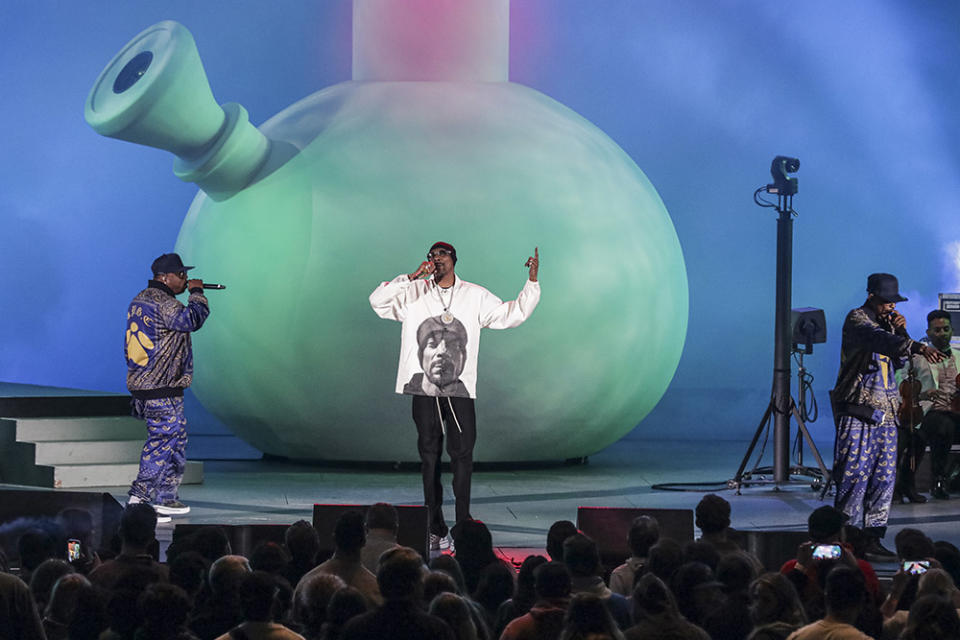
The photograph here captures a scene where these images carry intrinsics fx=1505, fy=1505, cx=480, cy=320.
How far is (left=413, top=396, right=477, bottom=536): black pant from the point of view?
7398 millimetres

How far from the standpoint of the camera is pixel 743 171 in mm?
15258

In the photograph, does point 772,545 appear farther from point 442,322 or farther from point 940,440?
point 940,440

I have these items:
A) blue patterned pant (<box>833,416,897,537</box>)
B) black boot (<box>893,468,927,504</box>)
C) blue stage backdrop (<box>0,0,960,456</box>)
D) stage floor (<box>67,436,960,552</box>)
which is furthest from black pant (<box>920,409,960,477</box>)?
blue stage backdrop (<box>0,0,960,456</box>)

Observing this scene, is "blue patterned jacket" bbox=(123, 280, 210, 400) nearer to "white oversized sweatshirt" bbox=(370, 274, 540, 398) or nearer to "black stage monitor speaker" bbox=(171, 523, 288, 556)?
"white oversized sweatshirt" bbox=(370, 274, 540, 398)

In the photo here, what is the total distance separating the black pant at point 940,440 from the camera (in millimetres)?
10078

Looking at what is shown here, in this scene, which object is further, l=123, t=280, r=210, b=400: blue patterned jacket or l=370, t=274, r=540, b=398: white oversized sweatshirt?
l=123, t=280, r=210, b=400: blue patterned jacket

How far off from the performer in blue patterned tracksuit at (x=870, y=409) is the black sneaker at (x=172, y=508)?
3596 mm

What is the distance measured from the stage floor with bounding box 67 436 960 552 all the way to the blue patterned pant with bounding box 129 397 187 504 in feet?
0.74

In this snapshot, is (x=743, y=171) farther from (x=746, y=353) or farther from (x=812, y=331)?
(x=812, y=331)

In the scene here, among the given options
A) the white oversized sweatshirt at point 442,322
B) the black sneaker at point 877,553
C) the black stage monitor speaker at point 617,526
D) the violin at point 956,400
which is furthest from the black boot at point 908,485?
the black stage monitor speaker at point 617,526

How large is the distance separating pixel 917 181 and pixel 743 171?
1.78 m

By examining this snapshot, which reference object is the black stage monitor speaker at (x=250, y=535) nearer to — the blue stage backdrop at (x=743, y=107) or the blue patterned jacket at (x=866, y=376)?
the blue patterned jacket at (x=866, y=376)

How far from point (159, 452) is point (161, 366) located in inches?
19.1

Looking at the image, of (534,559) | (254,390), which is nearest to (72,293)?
(254,390)
